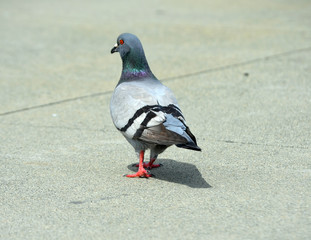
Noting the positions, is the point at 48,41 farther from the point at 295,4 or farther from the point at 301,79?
the point at 295,4

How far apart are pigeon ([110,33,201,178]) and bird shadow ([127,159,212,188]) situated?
0.10 metres

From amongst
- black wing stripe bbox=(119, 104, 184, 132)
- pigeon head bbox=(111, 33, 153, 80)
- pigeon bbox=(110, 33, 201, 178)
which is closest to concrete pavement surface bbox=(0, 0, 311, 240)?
pigeon bbox=(110, 33, 201, 178)

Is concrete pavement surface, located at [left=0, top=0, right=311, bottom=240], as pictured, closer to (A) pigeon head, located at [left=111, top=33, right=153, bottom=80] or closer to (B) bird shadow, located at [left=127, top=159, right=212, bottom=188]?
(B) bird shadow, located at [left=127, top=159, right=212, bottom=188]

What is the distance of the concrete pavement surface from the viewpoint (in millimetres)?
4301

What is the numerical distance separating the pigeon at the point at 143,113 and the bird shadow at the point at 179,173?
10 cm

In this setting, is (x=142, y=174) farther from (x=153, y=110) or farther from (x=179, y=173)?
(x=153, y=110)

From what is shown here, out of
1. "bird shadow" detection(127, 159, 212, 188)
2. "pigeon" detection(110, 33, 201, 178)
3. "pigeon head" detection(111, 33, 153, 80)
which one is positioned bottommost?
"bird shadow" detection(127, 159, 212, 188)

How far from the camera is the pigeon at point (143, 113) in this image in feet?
15.6

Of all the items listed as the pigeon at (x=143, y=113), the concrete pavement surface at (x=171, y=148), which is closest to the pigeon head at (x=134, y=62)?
the pigeon at (x=143, y=113)

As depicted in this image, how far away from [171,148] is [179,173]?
0.79 m

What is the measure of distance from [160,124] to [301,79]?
422 cm

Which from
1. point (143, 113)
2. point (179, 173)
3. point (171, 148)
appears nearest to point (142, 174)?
point (179, 173)

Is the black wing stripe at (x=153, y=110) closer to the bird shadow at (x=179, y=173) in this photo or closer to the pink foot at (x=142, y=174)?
the pink foot at (x=142, y=174)

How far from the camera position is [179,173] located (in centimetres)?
532
